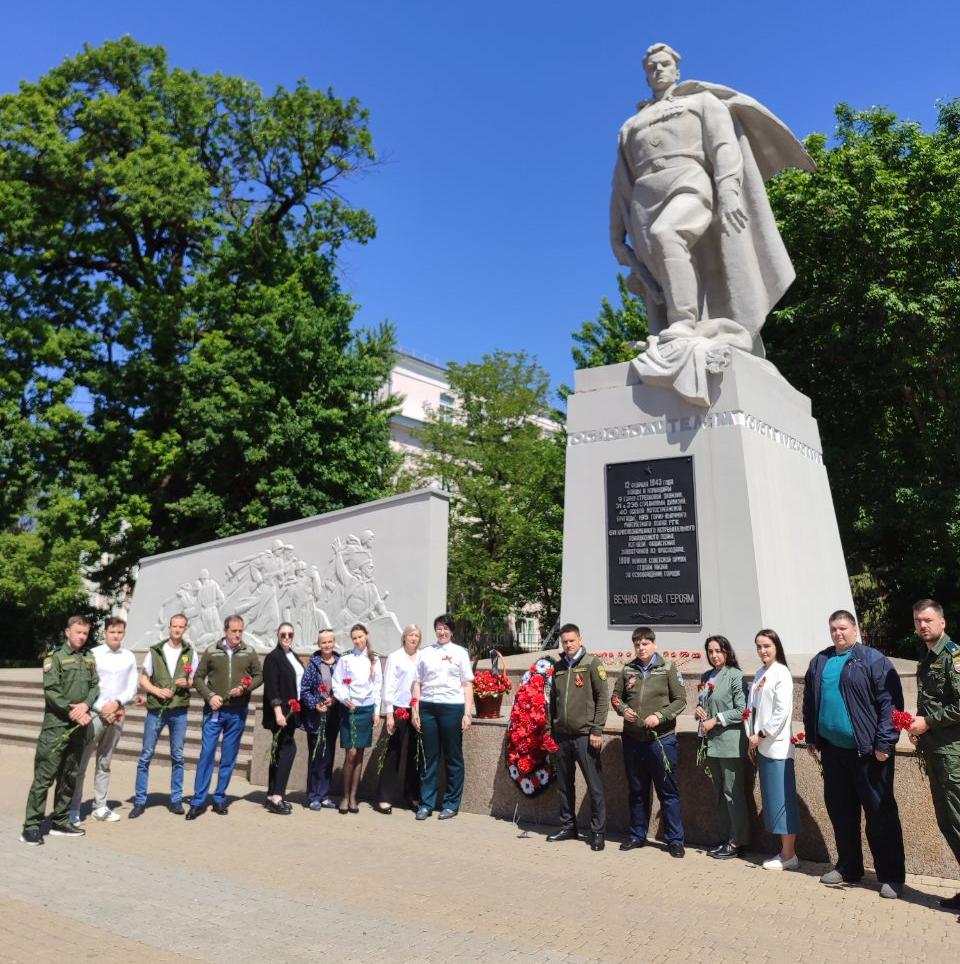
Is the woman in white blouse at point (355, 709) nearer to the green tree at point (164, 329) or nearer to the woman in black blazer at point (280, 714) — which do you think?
the woman in black blazer at point (280, 714)

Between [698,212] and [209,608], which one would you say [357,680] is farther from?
[209,608]

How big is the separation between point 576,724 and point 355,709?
7.67 feet

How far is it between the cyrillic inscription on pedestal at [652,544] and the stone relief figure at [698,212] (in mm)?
1057

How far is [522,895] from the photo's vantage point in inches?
199

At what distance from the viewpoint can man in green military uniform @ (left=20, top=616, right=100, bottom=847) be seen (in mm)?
6551

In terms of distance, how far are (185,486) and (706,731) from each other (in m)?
19.7

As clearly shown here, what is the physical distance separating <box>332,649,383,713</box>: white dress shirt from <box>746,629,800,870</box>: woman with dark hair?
353 centimetres

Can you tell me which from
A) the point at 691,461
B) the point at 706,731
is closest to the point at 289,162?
the point at 691,461

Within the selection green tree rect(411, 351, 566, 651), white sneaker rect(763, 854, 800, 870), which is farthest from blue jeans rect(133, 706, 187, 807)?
green tree rect(411, 351, 566, 651)

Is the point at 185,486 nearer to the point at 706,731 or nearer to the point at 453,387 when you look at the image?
the point at 453,387

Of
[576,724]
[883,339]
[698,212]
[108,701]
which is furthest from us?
[883,339]

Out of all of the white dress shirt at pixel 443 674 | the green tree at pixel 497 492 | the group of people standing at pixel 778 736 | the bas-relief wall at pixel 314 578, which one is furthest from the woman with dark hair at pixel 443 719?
the green tree at pixel 497 492

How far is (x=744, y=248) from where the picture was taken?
382 inches

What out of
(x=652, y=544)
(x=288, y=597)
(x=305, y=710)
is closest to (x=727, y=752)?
(x=652, y=544)
